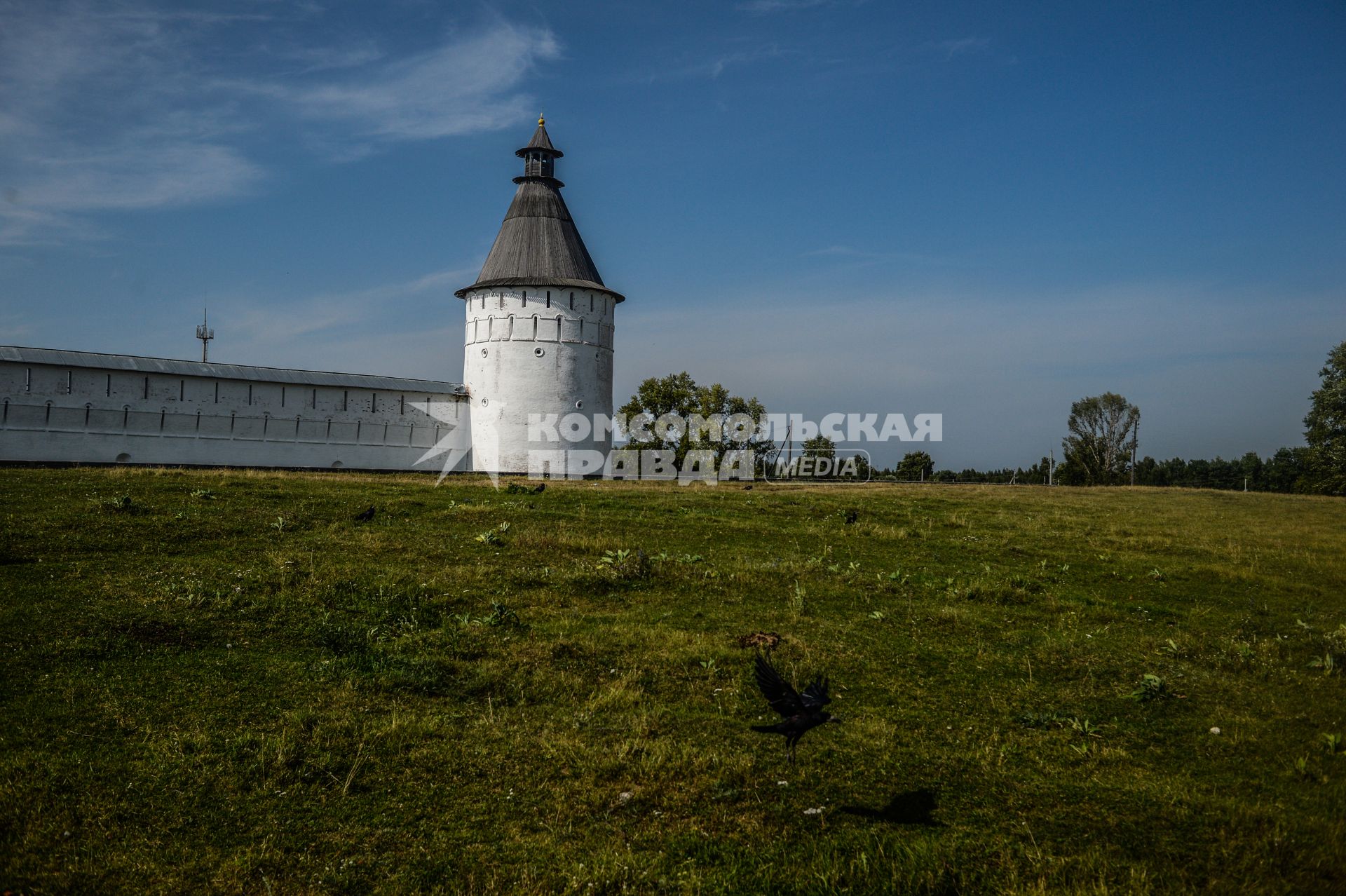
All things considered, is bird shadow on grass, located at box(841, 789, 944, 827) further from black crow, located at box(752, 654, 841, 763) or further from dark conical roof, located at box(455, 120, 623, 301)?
dark conical roof, located at box(455, 120, 623, 301)

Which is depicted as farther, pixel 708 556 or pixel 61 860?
pixel 708 556

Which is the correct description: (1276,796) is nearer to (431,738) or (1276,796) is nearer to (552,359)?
(431,738)

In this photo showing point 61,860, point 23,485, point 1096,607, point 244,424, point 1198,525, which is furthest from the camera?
point 244,424

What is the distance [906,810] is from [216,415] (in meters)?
39.2

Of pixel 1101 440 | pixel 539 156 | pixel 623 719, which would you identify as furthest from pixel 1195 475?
pixel 623 719

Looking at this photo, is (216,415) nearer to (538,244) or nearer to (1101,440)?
(538,244)

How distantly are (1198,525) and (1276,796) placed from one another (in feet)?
68.8

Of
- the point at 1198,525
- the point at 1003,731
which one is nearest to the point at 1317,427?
the point at 1198,525

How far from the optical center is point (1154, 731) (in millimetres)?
7582

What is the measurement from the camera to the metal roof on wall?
34.4 m

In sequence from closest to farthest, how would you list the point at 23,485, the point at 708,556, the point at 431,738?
the point at 431,738, the point at 708,556, the point at 23,485

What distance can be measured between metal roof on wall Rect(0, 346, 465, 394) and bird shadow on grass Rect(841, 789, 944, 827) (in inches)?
1524

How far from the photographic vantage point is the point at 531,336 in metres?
44.8

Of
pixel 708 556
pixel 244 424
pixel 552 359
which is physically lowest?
pixel 708 556
